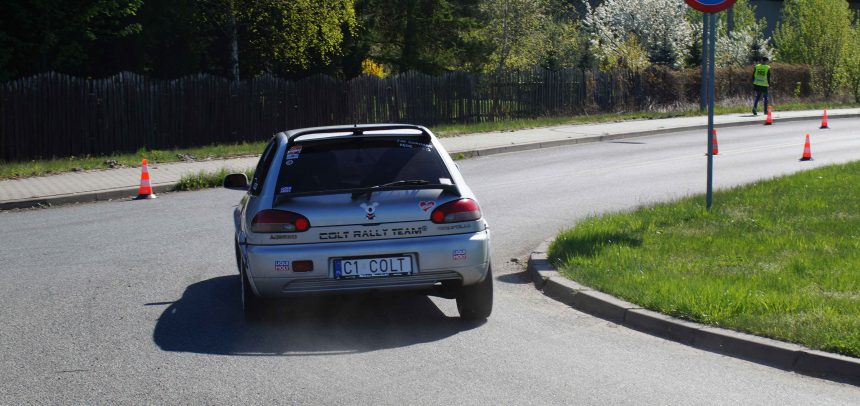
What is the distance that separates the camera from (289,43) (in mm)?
32156

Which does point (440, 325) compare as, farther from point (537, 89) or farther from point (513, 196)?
point (537, 89)

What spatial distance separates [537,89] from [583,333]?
28.9 metres

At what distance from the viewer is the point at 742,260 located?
30.2 ft

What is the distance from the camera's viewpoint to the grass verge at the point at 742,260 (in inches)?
280

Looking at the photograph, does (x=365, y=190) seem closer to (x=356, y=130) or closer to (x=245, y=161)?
(x=356, y=130)

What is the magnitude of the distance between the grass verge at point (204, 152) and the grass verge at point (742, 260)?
1276 cm

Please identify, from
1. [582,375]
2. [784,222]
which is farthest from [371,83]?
[582,375]

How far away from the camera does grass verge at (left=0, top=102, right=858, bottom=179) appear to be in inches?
829

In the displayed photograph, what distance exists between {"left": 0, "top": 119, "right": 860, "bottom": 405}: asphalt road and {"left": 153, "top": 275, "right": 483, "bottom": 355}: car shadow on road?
20 mm

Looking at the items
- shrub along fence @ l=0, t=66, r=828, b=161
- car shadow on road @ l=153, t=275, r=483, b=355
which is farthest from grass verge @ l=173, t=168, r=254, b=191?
car shadow on road @ l=153, t=275, r=483, b=355

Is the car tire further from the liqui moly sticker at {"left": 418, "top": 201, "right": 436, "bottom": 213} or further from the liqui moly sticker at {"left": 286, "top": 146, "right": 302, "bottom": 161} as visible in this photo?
the liqui moly sticker at {"left": 286, "top": 146, "right": 302, "bottom": 161}

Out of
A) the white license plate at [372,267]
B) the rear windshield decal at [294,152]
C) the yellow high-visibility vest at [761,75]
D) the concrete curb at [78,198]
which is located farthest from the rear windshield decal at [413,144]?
the yellow high-visibility vest at [761,75]

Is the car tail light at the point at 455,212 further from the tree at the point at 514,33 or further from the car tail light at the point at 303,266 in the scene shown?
the tree at the point at 514,33

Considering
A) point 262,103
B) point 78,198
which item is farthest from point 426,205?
point 262,103
